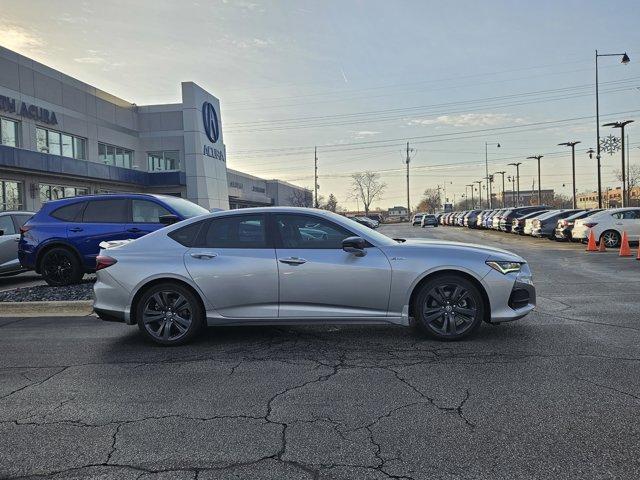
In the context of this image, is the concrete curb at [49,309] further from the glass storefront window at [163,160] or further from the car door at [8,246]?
the glass storefront window at [163,160]

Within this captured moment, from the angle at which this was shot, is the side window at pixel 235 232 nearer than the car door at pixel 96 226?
Yes

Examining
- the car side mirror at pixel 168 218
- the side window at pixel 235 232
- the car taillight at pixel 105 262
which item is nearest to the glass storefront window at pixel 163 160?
the car side mirror at pixel 168 218

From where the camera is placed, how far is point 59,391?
14.5ft

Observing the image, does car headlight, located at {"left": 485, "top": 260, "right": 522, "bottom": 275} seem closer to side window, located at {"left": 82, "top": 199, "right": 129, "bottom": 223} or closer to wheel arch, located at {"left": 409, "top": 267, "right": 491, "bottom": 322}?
wheel arch, located at {"left": 409, "top": 267, "right": 491, "bottom": 322}

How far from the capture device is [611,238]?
1814 cm

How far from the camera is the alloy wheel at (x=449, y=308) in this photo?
558 centimetres

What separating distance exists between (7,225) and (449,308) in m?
10.9

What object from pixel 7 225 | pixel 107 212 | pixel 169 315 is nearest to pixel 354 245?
pixel 169 315

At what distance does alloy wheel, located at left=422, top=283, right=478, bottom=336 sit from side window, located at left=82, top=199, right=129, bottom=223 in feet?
20.7

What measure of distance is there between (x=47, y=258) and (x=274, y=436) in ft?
25.6

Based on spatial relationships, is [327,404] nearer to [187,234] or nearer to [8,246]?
[187,234]

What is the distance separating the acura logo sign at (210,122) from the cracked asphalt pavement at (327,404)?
27.1 meters

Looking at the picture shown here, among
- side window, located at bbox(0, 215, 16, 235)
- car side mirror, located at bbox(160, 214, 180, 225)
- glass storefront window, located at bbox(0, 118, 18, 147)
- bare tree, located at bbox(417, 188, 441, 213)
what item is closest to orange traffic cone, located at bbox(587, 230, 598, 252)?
car side mirror, located at bbox(160, 214, 180, 225)

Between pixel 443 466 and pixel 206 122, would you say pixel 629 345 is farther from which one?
pixel 206 122
